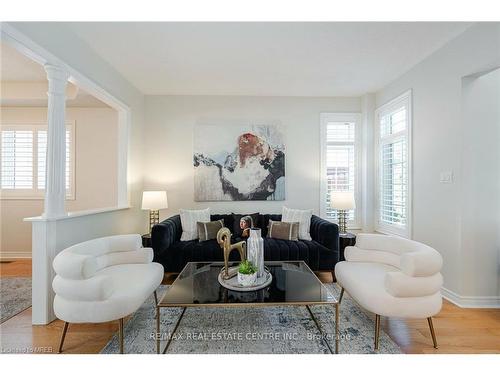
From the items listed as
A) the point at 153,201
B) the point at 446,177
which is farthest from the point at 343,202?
the point at 153,201

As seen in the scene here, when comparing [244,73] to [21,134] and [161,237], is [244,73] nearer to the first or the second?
[161,237]

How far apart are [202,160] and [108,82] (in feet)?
5.40

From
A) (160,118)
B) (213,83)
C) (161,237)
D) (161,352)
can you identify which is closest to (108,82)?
(160,118)

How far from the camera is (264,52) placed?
286cm

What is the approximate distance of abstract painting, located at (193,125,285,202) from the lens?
4156mm

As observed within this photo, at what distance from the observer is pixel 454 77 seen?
2.63m

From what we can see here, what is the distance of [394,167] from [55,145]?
415 cm

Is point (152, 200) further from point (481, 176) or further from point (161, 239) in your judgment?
point (481, 176)

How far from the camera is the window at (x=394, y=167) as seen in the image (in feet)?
11.1

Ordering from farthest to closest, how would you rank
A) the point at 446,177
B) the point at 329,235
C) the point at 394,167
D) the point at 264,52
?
1. the point at 394,167
2. the point at 329,235
3. the point at 264,52
4. the point at 446,177

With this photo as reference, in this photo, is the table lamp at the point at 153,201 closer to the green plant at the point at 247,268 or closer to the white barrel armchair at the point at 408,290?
the green plant at the point at 247,268

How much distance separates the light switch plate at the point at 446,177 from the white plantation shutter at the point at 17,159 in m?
5.97

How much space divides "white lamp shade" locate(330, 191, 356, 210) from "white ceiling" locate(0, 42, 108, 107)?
3.96 metres

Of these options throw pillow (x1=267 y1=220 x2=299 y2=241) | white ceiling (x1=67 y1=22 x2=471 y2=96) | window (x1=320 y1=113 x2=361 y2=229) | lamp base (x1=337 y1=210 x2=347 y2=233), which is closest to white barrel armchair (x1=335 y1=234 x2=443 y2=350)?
throw pillow (x1=267 y1=220 x2=299 y2=241)
